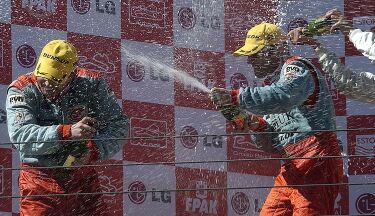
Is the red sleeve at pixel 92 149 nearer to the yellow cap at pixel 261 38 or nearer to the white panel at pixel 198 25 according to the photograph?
the yellow cap at pixel 261 38

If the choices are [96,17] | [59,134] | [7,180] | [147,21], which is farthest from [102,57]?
[59,134]

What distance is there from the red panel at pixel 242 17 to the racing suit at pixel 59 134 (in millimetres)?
1241

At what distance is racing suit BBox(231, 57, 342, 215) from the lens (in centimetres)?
615

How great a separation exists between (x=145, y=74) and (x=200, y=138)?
1.42 ft

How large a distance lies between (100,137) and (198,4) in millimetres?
1418

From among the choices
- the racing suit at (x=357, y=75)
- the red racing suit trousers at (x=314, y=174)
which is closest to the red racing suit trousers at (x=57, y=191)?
the red racing suit trousers at (x=314, y=174)

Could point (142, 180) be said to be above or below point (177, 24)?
below

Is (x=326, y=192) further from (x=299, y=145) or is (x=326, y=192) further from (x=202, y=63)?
(x=202, y=63)

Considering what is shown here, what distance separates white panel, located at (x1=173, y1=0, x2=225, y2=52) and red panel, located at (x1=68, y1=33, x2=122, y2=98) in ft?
1.18

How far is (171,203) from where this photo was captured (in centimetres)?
711

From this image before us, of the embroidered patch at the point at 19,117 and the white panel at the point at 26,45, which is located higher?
the white panel at the point at 26,45

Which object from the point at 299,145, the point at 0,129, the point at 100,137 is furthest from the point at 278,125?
the point at 0,129

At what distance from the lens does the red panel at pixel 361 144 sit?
724cm

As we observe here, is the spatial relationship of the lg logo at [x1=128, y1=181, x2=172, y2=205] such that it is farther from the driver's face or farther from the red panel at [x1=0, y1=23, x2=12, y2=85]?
the driver's face
